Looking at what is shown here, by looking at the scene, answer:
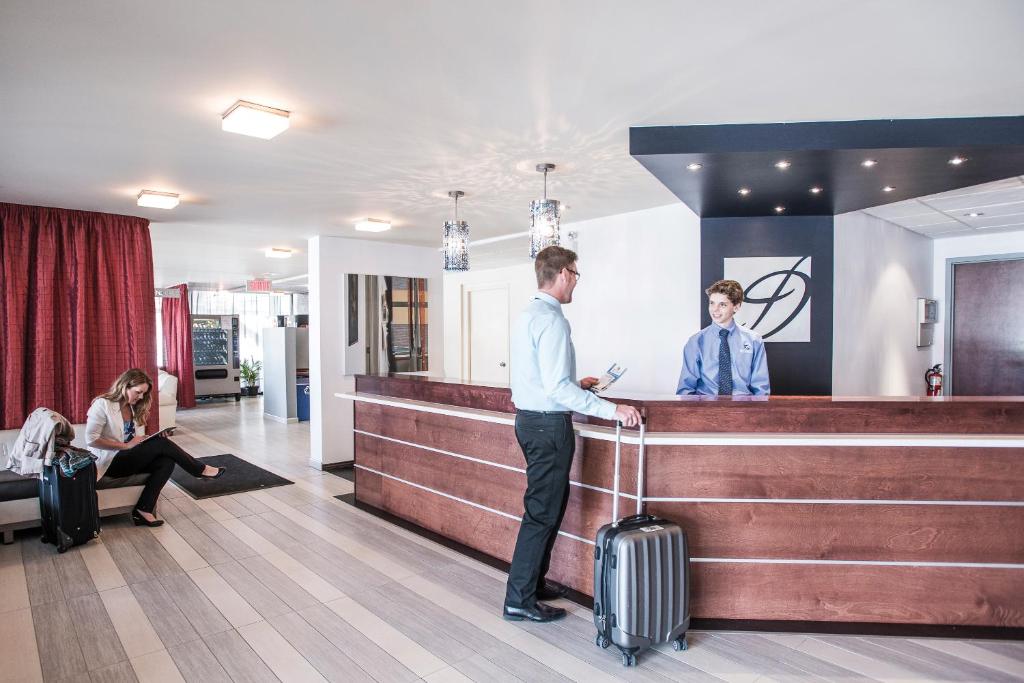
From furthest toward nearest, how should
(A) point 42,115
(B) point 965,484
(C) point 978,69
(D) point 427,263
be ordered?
(D) point 427,263 → (A) point 42,115 → (B) point 965,484 → (C) point 978,69

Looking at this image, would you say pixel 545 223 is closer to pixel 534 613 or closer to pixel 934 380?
pixel 534 613

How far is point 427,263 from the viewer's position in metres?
7.37

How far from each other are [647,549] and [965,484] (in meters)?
1.51

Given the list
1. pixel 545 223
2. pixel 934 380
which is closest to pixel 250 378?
pixel 545 223

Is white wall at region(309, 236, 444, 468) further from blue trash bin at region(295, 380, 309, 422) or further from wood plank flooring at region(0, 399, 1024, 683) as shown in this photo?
blue trash bin at region(295, 380, 309, 422)

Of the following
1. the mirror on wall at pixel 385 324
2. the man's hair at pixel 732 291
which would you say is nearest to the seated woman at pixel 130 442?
the mirror on wall at pixel 385 324

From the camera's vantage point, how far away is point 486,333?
405 inches

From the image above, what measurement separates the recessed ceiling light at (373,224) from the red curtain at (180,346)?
755cm

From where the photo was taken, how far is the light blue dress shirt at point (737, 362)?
3607 millimetres

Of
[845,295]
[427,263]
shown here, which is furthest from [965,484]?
[427,263]

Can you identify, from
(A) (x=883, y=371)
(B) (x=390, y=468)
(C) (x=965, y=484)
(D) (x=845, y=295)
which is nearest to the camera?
(C) (x=965, y=484)

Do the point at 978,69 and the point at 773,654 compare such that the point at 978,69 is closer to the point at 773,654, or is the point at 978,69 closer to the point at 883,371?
the point at 773,654

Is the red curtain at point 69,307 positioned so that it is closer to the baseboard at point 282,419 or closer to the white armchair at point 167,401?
the white armchair at point 167,401

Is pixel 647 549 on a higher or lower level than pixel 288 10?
lower
